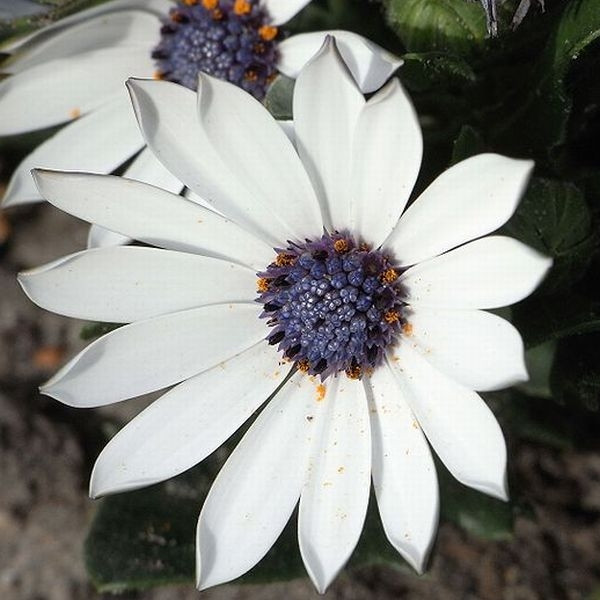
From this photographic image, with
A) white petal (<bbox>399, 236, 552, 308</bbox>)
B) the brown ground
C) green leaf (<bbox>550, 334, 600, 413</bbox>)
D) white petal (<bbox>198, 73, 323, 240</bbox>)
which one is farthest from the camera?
the brown ground

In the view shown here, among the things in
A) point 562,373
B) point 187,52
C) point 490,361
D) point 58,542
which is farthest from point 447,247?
point 58,542

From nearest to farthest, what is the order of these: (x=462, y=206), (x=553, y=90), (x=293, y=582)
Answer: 1. (x=462, y=206)
2. (x=553, y=90)
3. (x=293, y=582)

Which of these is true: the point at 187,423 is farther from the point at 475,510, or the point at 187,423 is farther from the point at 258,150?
the point at 475,510

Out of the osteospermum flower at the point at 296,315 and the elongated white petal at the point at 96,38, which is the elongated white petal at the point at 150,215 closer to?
the osteospermum flower at the point at 296,315

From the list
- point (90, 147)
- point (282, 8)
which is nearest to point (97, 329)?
point (90, 147)

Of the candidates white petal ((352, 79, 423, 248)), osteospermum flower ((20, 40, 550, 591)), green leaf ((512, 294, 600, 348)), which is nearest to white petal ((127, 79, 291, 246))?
osteospermum flower ((20, 40, 550, 591))

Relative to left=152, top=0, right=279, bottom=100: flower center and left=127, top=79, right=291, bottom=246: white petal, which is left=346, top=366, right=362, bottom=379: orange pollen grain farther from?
left=152, top=0, right=279, bottom=100: flower center

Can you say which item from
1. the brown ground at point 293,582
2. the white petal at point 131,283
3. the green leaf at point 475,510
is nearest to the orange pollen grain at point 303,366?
the white petal at point 131,283
